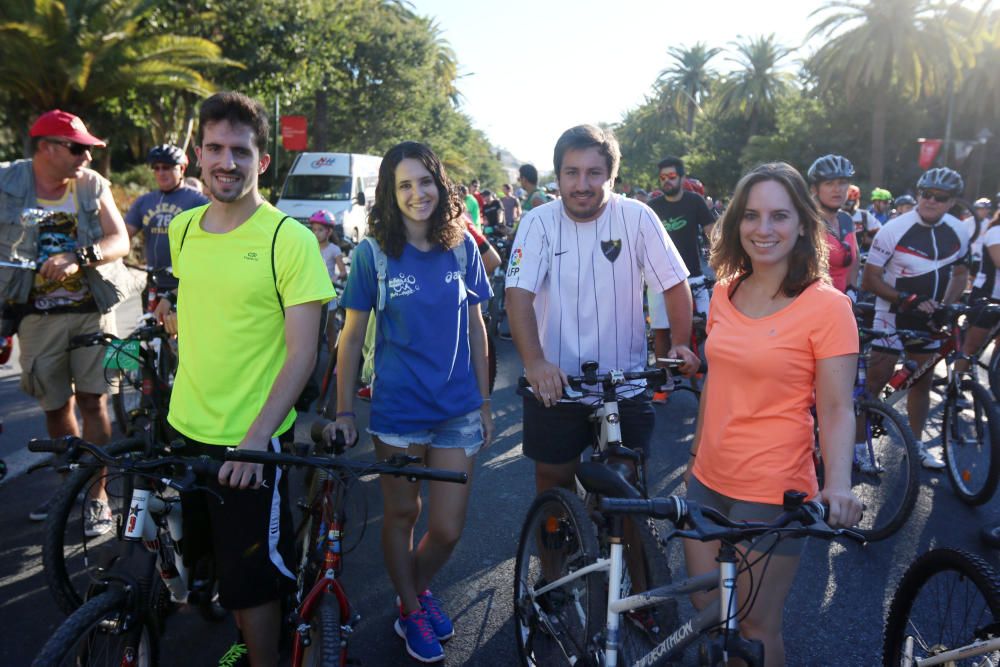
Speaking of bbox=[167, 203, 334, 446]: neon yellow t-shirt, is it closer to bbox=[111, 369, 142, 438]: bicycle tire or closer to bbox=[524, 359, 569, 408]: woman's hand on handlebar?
bbox=[524, 359, 569, 408]: woman's hand on handlebar

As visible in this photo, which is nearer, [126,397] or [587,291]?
[587,291]

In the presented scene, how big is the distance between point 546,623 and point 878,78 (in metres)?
37.7

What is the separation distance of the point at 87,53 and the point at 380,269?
17.7 meters

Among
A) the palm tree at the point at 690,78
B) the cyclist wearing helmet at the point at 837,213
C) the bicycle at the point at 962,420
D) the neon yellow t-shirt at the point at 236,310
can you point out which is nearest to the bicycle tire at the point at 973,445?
the bicycle at the point at 962,420

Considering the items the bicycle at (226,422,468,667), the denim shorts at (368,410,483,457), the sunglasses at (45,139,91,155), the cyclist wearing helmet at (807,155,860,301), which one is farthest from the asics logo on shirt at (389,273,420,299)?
the cyclist wearing helmet at (807,155,860,301)

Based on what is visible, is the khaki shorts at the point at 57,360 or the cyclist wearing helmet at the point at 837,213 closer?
the khaki shorts at the point at 57,360

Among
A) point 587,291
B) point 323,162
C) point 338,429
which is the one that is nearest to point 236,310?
point 338,429

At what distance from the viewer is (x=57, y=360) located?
4.36m

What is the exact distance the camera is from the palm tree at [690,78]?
7531 centimetres

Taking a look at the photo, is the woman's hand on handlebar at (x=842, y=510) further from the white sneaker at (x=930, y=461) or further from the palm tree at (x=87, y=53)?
the palm tree at (x=87, y=53)

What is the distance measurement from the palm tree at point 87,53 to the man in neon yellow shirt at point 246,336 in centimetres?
1694

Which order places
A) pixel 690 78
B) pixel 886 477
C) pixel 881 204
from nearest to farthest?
1. pixel 886 477
2. pixel 881 204
3. pixel 690 78

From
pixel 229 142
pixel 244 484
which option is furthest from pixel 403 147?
pixel 244 484

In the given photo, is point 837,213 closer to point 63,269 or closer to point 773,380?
point 773,380
